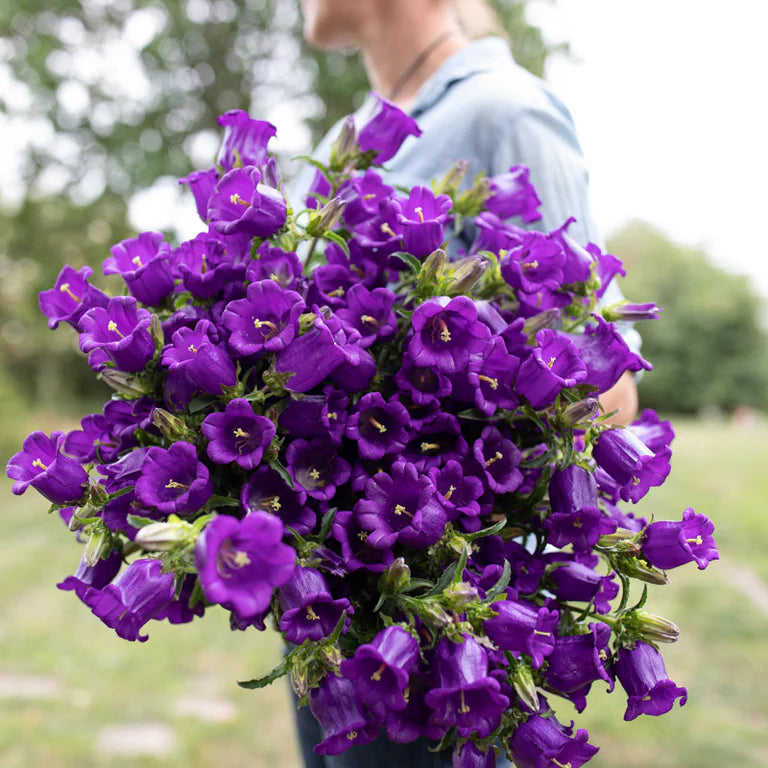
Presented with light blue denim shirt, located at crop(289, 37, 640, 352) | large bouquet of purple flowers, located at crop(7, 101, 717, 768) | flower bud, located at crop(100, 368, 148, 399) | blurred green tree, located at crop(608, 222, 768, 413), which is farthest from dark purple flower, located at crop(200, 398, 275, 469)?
blurred green tree, located at crop(608, 222, 768, 413)

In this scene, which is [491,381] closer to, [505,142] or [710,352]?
[505,142]

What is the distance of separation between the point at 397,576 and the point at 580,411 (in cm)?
27

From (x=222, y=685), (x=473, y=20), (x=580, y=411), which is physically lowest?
(x=580, y=411)

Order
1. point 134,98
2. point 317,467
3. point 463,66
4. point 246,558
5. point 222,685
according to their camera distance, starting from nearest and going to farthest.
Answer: point 246,558, point 317,467, point 463,66, point 222,685, point 134,98

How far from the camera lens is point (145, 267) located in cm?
95

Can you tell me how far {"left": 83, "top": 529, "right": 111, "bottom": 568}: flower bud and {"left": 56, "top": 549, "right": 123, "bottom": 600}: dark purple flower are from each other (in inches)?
1.1

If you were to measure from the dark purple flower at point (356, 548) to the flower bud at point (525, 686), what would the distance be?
182mm

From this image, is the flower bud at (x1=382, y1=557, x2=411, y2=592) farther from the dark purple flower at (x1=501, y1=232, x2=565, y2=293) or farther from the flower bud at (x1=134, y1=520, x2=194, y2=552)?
the dark purple flower at (x1=501, y1=232, x2=565, y2=293)

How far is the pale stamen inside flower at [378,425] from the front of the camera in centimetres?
89

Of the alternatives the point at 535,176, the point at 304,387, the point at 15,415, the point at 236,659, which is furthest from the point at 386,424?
the point at 15,415

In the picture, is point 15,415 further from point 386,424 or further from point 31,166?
point 386,424

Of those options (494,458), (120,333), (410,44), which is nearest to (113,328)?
(120,333)

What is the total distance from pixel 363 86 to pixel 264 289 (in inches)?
249

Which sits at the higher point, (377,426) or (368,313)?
(368,313)
